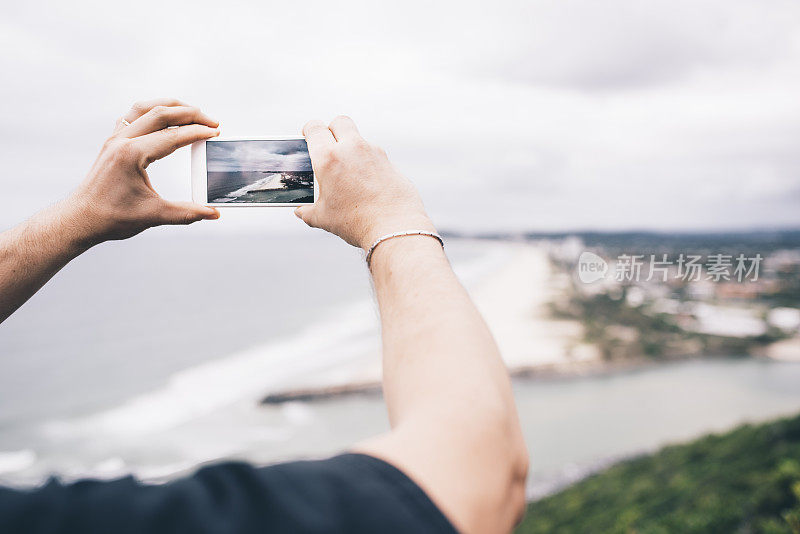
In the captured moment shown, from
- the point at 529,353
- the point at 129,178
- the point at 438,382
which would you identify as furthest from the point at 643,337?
the point at 438,382

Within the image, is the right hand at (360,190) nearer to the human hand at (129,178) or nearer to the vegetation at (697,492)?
the human hand at (129,178)

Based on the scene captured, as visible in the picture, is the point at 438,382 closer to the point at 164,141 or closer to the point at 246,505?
the point at 246,505

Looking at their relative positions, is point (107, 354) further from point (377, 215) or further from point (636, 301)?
point (636, 301)

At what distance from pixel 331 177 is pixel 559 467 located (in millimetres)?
20724

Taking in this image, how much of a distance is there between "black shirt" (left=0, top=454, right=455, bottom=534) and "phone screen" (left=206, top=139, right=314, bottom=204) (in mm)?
966

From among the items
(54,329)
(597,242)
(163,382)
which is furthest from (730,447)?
(54,329)

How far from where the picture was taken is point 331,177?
38.9 inches

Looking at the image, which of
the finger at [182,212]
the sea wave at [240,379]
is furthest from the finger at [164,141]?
the sea wave at [240,379]

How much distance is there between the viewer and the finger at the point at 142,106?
4.10ft

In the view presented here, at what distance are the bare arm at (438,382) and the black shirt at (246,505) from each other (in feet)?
0.11

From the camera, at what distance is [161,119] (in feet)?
3.87

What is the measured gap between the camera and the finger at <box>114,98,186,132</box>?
1250 mm

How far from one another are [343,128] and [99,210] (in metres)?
0.58

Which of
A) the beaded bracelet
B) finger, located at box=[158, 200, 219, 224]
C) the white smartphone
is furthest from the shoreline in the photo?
the beaded bracelet
